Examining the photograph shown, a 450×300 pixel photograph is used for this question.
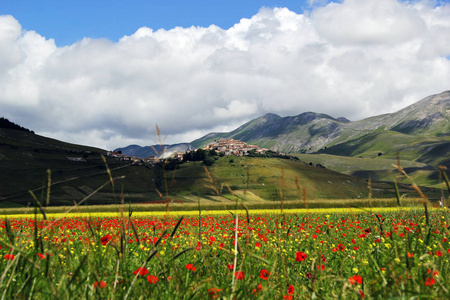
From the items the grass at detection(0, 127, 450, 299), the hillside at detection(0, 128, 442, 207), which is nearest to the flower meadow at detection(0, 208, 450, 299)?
the grass at detection(0, 127, 450, 299)

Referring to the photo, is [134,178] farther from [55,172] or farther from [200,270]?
[200,270]

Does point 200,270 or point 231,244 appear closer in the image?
point 200,270

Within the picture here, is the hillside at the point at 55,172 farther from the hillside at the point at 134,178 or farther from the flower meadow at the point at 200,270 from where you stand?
the flower meadow at the point at 200,270

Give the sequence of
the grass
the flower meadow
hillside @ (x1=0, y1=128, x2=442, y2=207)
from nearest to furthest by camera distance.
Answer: the flower meadow < the grass < hillside @ (x1=0, y1=128, x2=442, y2=207)

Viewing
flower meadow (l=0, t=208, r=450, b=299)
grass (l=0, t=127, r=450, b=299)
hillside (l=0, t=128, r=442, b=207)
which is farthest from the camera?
hillside (l=0, t=128, r=442, b=207)

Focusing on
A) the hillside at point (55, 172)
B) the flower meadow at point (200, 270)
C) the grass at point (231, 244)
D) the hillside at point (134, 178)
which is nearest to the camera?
the flower meadow at point (200, 270)

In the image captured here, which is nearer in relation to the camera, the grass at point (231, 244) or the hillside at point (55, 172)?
the grass at point (231, 244)

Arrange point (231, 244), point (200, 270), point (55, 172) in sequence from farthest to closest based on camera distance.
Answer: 1. point (55, 172)
2. point (231, 244)
3. point (200, 270)

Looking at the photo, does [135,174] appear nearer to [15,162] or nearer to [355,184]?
[15,162]

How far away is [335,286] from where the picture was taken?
183 inches

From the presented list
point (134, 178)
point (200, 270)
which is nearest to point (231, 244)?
point (200, 270)

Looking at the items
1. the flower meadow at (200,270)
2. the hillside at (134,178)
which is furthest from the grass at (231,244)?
the hillside at (134,178)

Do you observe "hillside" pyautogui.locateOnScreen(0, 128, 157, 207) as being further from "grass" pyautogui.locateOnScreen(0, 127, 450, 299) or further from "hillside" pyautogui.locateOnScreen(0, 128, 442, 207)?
"grass" pyautogui.locateOnScreen(0, 127, 450, 299)

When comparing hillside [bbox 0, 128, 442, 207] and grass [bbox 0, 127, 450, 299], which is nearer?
grass [bbox 0, 127, 450, 299]
